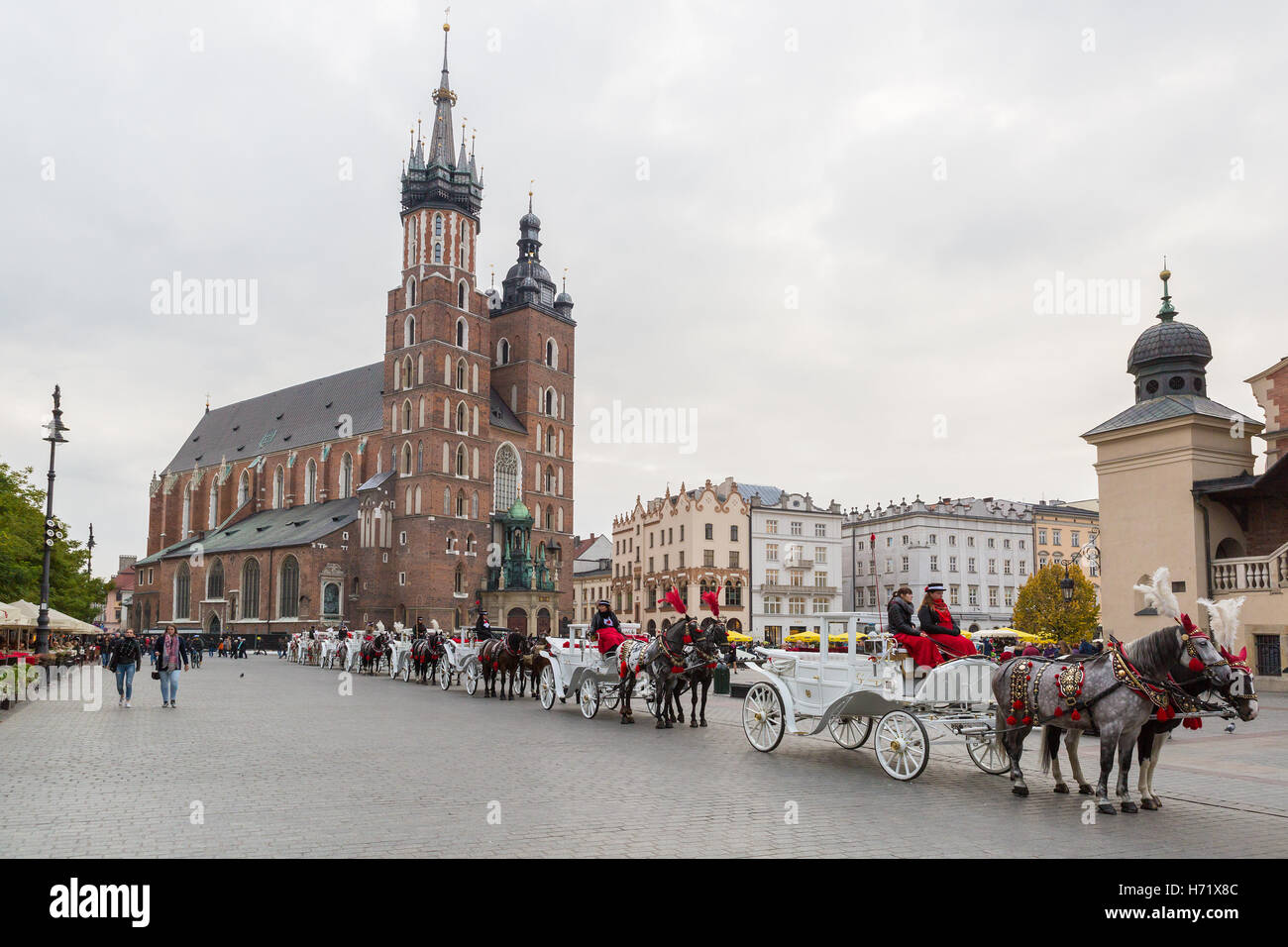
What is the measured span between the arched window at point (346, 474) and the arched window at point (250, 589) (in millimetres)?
8176

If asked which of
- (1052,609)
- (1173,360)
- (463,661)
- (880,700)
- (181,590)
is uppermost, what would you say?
(1173,360)

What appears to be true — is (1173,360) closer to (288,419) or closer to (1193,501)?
(1193,501)

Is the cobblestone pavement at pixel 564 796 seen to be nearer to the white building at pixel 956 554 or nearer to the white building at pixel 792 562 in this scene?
the white building at pixel 792 562

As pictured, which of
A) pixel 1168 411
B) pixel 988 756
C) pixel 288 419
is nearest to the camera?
pixel 988 756

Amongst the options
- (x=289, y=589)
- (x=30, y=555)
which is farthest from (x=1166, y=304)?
(x=289, y=589)

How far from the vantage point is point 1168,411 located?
2534 cm

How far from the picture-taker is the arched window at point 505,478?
2800 inches

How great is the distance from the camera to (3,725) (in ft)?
53.3

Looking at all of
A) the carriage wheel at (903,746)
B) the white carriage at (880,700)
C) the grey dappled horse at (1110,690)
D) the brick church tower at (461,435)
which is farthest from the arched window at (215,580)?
the grey dappled horse at (1110,690)

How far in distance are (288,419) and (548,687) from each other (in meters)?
71.4

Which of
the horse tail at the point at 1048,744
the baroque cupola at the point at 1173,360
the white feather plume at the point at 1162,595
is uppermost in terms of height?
the baroque cupola at the point at 1173,360
